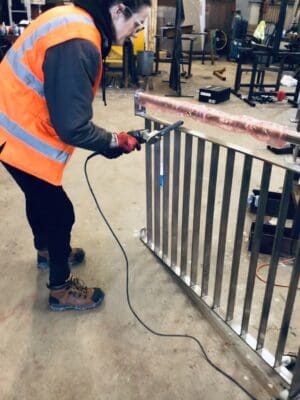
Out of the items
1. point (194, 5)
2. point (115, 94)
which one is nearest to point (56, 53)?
point (115, 94)

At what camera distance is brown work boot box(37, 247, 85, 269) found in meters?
1.92

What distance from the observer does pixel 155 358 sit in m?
1.45

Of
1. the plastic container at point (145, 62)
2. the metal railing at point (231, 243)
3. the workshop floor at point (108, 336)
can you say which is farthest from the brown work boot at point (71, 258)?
the plastic container at point (145, 62)

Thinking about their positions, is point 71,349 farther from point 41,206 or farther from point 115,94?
point 115,94

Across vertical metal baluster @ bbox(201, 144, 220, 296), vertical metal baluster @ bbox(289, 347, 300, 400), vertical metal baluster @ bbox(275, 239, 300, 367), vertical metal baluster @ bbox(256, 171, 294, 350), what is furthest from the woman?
vertical metal baluster @ bbox(289, 347, 300, 400)

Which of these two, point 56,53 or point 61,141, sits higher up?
point 56,53

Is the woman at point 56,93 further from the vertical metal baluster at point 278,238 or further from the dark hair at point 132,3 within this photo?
the vertical metal baluster at point 278,238

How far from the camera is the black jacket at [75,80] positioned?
3.51 feet

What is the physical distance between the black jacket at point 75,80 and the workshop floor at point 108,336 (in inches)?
33.0

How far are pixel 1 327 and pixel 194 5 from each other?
8.10 m

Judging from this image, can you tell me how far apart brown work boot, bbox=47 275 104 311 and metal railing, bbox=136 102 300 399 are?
45cm

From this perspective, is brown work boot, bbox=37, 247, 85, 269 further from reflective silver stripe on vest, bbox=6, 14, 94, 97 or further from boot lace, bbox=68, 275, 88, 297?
reflective silver stripe on vest, bbox=6, 14, 94, 97

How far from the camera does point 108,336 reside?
61.0 inches

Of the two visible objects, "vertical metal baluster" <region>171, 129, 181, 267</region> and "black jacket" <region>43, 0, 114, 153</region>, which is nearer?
"black jacket" <region>43, 0, 114, 153</region>
